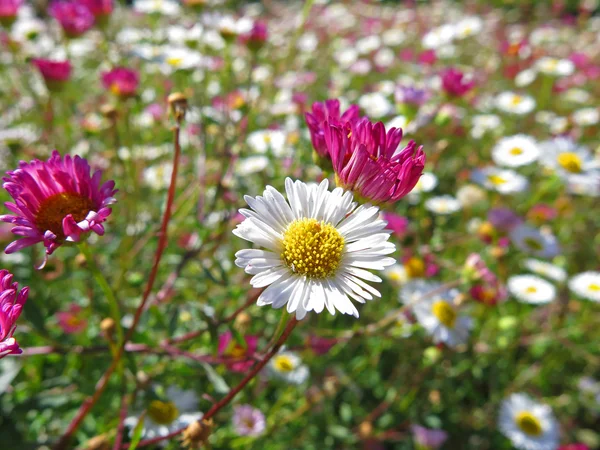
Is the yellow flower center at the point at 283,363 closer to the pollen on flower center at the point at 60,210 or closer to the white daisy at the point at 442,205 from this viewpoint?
the pollen on flower center at the point at 60,210

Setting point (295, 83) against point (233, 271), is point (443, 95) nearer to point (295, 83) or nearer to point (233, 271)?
point (233, 271)

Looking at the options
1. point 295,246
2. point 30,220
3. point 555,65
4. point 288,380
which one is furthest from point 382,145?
point 555,65

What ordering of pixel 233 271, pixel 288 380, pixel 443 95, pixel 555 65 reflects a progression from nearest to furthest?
pixel 288 380
pixel 233 271
pixel 443 95
pixel 555 65

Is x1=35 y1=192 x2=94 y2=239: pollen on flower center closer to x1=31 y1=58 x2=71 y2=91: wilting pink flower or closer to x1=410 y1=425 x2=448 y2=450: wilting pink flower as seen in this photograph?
x1=31 y1=58 x2=71 y2=91: wilting pink flower

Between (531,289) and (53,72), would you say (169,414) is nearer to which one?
(53,72)

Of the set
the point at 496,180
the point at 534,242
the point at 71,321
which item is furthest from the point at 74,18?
the point at 534,242
